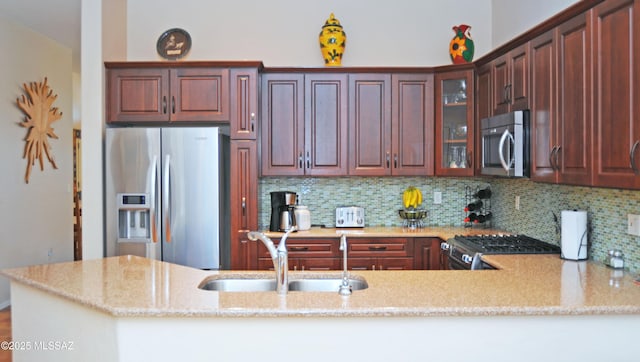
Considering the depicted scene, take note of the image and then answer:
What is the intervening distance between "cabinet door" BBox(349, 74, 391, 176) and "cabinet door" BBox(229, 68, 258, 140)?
84 cm

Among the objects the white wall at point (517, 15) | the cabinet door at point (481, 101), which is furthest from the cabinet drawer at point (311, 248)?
the white wall at point (517, 15)

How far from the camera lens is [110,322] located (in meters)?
2.02

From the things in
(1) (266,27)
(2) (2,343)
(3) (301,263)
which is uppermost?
(1) (266,27)

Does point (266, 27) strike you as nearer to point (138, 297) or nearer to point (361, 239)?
point (361, 239)

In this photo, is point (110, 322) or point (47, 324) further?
point (47, 324)

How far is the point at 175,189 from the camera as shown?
400cm

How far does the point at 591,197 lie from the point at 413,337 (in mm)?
1634

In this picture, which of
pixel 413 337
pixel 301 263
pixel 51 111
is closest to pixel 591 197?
pixel 413 337

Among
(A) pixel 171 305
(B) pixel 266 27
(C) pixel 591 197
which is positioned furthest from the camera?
(B) pixel 266 27

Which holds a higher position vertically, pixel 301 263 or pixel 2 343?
pixel 301 263

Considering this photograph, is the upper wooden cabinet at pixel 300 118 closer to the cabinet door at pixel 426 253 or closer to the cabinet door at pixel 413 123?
the cabinet door at pixel 413 123

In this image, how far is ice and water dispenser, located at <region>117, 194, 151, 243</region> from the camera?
4.01m

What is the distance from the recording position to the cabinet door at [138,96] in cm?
421

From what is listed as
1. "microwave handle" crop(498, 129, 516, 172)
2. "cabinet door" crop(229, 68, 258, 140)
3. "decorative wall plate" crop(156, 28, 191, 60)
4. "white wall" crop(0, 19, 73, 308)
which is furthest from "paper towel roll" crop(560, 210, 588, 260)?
"white wall" crop(0, 19, 73, 308)
